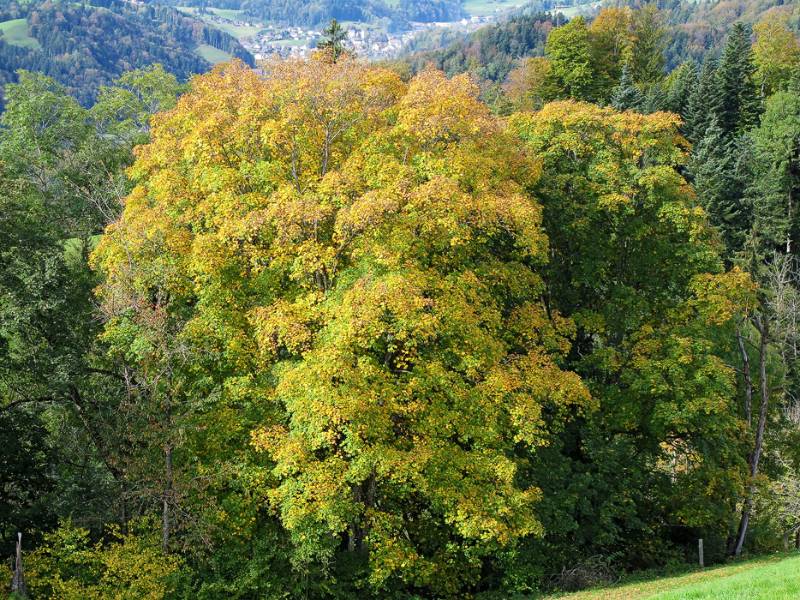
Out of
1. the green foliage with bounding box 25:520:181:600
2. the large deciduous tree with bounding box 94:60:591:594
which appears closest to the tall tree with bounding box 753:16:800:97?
the large deciduous tree with bounding box 94:60:591:594

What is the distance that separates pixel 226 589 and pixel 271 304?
24.7 ft

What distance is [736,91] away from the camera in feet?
214

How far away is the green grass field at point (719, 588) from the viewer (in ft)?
42.4

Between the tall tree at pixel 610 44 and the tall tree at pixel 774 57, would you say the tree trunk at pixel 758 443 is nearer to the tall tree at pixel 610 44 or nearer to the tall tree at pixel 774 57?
the tall tree at pixel 610 44

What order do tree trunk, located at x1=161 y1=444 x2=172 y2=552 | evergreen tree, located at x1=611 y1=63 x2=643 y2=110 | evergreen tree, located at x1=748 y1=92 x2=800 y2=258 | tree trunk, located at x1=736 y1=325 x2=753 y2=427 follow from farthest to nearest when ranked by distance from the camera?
1. evergreen tree, located at x1=611 y1=63 x2=643 y2=110
2. evergreen tree, located at x1=748 y1=92 x2=800 y2=258
3. tree trunk, located at x1=736 y1=325 x2=753 y2=427
4. tree trunk, located at x1=161 y1=444 x2=172 y2=552

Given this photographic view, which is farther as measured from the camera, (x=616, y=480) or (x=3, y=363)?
(x=616, y=480)

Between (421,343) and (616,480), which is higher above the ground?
(421,343)

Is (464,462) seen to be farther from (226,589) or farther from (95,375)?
(95,375)

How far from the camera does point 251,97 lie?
20719 millimetres

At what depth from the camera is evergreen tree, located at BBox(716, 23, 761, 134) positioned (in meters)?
64.1

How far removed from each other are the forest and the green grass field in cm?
212

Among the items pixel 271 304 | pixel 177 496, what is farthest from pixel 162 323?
pixel 177 496

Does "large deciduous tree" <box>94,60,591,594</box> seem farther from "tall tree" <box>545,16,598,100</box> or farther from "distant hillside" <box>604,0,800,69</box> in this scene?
"distant hillside" <box>604,0,800,69</box>

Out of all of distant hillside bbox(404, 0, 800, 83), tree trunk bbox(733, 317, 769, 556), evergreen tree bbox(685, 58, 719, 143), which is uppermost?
distant hillside bbox(404, 0, 800, 83)
